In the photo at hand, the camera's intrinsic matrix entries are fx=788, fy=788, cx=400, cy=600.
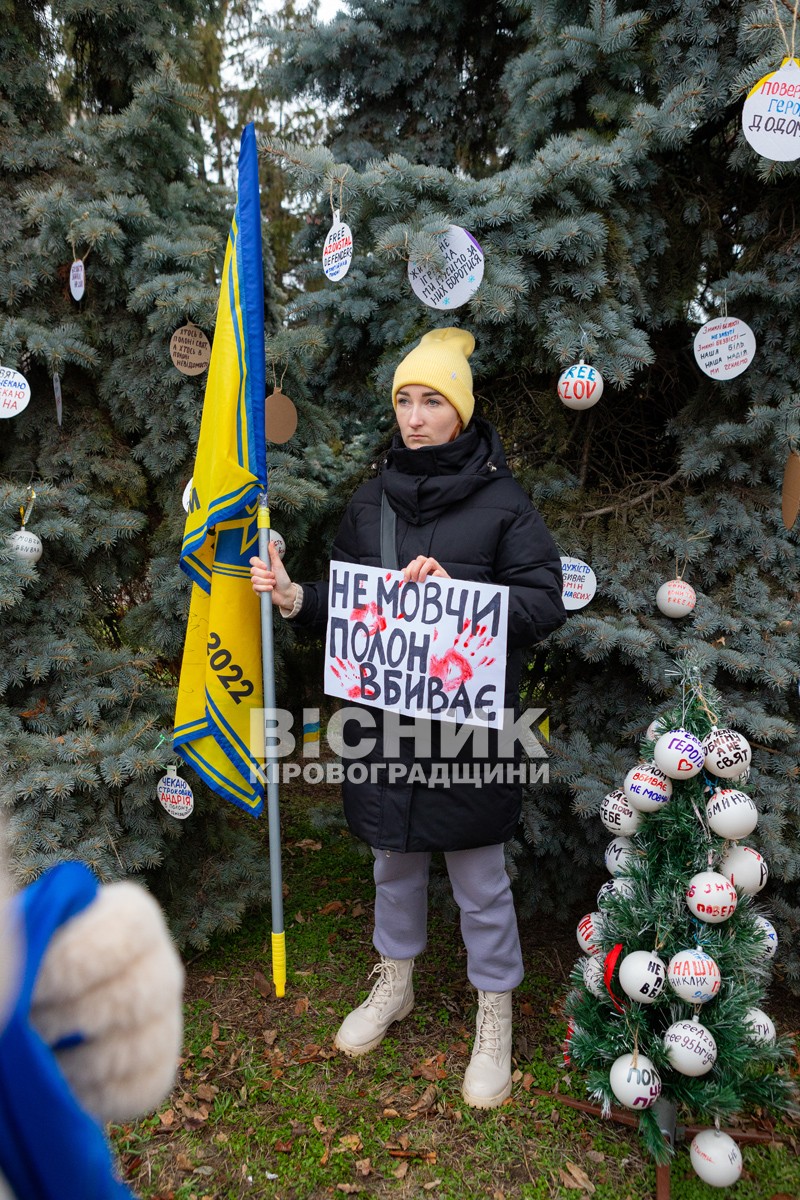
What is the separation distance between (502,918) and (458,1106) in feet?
2.11

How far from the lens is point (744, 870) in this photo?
2.31m

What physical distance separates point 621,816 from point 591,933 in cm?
41

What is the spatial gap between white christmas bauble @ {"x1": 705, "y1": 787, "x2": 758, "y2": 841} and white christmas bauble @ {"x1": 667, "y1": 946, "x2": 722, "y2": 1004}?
35cm

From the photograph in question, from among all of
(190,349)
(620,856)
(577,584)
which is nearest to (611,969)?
(620,856)

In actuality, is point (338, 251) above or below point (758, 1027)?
above

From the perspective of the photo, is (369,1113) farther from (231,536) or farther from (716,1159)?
(231,536)

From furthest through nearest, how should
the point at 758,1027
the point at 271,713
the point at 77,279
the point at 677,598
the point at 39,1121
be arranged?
the point at 77,279 < the point at 677,598 < the point at 271,713 < the point at 758,1027 < the point at 39,1121

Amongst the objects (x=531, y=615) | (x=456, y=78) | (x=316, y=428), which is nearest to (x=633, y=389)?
(x=316, y=428)

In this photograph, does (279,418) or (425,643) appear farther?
(279,418)

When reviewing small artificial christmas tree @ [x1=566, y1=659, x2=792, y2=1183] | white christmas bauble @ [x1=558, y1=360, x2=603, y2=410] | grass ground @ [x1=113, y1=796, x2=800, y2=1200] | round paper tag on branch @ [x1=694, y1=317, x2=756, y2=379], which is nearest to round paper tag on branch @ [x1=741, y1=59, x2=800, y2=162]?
round paper tag on branch @ [x1=694, y1=317, x2=756, y2=379]

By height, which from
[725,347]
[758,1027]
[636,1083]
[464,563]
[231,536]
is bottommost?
[636,1083]

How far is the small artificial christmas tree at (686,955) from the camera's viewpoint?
7.17ft

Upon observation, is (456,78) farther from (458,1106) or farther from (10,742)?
(458,1106)

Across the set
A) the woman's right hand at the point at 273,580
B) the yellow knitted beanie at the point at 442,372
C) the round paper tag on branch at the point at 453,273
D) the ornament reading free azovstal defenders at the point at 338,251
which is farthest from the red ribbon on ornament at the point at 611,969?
the ornament reading free azovstal defenders at the point at 338,251
